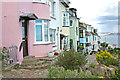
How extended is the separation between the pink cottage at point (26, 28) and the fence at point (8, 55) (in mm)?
404

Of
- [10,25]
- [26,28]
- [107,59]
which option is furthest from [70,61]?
[26,28]

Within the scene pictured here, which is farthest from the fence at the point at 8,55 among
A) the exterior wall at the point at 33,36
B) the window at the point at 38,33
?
the window at the point at 38,33

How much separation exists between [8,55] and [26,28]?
3.67 metres

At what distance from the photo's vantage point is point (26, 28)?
1348cm

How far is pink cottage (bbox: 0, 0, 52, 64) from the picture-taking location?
11430mm

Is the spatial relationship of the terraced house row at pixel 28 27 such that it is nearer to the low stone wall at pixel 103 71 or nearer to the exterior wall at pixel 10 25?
the exterior wall at pixel 10 25

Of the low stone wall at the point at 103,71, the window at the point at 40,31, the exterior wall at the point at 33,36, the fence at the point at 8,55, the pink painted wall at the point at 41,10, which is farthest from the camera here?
the pink painted wall at the point at 41,10

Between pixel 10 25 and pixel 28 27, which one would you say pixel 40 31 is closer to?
pixel 28 27

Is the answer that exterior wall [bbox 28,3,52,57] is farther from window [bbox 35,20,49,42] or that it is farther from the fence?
the fence

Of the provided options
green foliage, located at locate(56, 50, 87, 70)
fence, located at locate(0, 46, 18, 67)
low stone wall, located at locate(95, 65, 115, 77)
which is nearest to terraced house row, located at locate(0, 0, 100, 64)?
fence, located at locate(0, 46, 18, 67)

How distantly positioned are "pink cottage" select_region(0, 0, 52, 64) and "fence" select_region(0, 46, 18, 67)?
40cm

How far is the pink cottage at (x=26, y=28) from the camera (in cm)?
1143

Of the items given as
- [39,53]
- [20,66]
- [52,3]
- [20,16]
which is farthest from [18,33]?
[52,3]

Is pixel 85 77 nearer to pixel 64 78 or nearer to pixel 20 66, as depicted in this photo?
pixel 64 78
